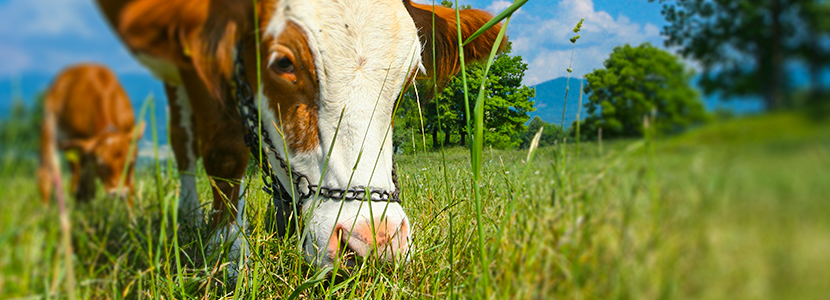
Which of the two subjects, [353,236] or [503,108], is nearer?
[353,236]

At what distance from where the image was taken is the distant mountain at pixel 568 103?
652mm

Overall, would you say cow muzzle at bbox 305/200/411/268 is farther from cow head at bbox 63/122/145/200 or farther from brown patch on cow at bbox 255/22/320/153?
cow head at bbox 63/122/145/200

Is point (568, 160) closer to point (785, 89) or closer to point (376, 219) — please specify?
point (785, 89)

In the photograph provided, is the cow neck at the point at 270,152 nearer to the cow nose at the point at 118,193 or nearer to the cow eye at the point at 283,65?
the cow eye at the point at 283,65

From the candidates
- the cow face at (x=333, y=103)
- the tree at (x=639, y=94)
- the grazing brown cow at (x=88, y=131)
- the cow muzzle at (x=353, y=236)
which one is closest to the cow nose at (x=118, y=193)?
the grazing brown cow at (x=88, y=131)

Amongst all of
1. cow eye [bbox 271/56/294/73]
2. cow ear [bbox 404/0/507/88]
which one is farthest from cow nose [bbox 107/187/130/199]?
cow ear [bbox 404/0/507/88]

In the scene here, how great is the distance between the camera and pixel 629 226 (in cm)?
78

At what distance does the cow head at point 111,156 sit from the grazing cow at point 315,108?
36cm

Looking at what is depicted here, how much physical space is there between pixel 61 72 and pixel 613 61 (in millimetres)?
1217

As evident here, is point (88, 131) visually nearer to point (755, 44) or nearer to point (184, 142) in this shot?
point (184, 142)

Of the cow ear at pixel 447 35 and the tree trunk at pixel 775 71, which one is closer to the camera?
the tree trunk at pixel 775 71

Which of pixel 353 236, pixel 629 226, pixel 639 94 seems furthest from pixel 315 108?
pixel 629 226

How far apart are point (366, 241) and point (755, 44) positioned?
133cm

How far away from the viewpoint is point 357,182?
1839 millimetres
